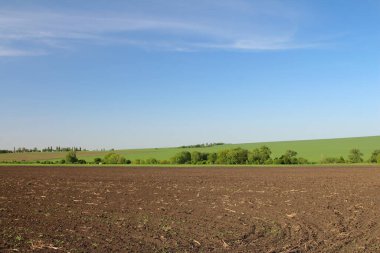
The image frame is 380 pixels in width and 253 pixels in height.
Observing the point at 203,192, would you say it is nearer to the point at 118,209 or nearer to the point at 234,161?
the point at 118,209

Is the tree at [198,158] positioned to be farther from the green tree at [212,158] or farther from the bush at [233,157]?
the bush at [233,157]

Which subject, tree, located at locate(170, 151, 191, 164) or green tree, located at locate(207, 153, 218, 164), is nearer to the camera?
green tree, located at locate(207, 153, 218, 164)

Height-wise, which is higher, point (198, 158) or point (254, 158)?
point (198, 158)

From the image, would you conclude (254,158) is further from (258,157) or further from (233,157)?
(233,157)

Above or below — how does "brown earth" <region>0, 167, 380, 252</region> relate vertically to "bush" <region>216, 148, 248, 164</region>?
below

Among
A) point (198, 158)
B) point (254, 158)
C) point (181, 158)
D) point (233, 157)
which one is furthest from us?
point (181, 158)

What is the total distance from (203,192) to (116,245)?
592 inches

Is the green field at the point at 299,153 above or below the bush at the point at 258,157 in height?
above

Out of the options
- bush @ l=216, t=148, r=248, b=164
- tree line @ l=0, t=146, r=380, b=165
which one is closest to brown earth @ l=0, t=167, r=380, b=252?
tree line @ l=0, t=146, r=380, b=165

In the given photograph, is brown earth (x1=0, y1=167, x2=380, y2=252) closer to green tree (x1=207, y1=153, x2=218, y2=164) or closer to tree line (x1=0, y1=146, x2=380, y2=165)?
tree line (x1=0, y1=146, x2=380, y2=165)

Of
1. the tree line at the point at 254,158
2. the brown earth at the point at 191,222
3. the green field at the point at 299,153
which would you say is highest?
the green field at the point at 299,153

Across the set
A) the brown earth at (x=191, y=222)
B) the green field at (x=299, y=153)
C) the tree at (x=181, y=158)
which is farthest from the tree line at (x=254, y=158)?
the brown earth at (x=191, y=222)

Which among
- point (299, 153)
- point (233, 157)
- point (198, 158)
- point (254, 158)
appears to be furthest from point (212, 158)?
point (299, 153)

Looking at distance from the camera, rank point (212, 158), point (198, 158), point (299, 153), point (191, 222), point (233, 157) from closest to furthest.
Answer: point (191, 222), point (233, 157), point (212, 158), point (198, 158), point (299, 153)
